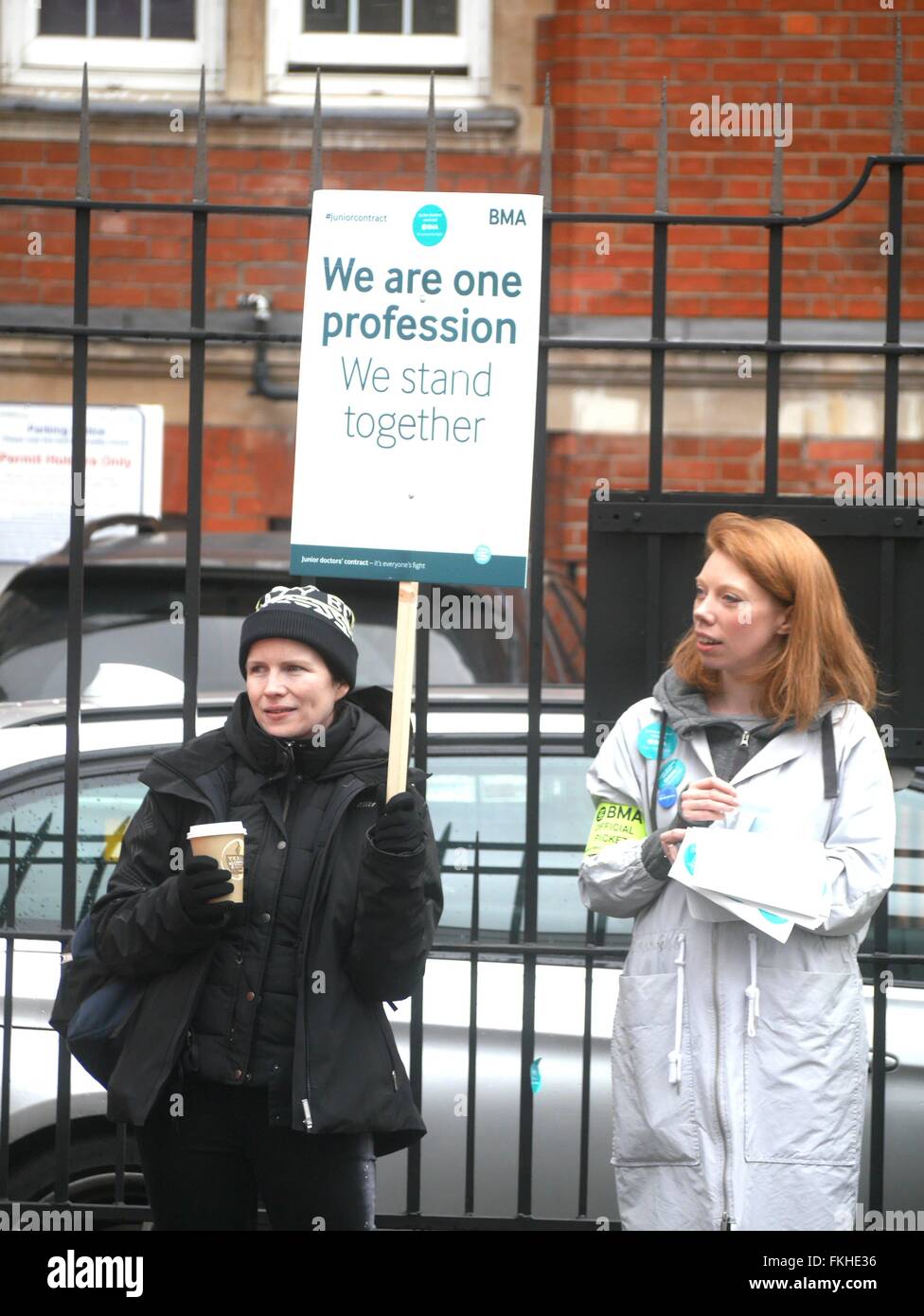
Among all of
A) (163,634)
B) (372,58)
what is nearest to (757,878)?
(163,634)

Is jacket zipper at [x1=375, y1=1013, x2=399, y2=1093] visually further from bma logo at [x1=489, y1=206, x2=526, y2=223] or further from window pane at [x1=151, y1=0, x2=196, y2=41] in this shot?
window pane at [x1=151, y1=0, x2=196, y2=41]

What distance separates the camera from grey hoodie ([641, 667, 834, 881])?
309 centimetres

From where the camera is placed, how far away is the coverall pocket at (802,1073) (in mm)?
2986

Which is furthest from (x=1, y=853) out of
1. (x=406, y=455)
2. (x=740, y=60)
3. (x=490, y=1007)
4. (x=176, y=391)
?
(x=740, y=60)

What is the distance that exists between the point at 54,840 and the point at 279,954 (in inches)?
48.3

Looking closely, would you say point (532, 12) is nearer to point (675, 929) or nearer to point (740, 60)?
point (740, 60)

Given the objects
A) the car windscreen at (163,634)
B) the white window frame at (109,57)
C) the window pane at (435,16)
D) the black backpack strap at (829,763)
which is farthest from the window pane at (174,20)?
the black backpack strap at (829,763)

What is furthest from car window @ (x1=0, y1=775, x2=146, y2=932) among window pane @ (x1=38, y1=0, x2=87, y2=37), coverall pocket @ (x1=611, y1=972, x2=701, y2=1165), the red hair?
window pane @ (x1=38, y1=0, x2=87, y2=37)

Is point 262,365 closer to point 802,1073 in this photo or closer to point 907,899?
point 907,899

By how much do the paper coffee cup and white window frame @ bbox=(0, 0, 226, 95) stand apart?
6641 mm

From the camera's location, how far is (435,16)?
28.8 feet

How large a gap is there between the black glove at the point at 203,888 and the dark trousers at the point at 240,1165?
341mm

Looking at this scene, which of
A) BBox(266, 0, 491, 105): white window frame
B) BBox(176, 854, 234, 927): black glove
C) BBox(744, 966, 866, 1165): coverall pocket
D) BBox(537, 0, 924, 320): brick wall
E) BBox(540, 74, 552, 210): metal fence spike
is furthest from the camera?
BBox(266, 0, 491, 105): white window frame

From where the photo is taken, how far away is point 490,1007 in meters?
3.83
